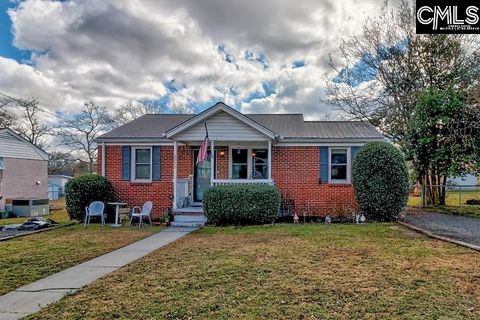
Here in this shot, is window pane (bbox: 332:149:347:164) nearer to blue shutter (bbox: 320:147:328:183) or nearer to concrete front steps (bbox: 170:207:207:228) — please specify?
blue shutter (bbox: 320:147:328:183)

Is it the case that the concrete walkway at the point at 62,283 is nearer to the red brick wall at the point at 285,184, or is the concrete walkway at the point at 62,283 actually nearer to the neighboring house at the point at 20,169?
the red brick wall at the point at 285,184

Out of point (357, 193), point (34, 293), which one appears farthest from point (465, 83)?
point (34, 293)

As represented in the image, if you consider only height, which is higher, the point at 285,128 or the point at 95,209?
the point at 285,128

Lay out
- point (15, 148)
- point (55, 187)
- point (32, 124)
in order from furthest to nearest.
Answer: point (32, 124) < point (55, 187) < point (15, 148)

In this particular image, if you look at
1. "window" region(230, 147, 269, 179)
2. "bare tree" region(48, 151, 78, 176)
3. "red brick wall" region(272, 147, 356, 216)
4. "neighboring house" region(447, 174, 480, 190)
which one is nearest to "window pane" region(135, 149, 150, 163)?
"window" region(230, 147, 269, 179)

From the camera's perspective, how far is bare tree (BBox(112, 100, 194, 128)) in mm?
37312

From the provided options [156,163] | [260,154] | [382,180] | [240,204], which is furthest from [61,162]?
[382,180]

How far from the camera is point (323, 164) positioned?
13.8m

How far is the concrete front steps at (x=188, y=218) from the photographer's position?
488 inches

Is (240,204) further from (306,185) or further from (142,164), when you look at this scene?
(142,164)

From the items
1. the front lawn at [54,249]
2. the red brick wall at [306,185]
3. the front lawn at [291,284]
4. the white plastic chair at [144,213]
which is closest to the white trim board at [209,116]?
the red brick wall at [306,185]

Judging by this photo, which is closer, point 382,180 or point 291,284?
point 291,284

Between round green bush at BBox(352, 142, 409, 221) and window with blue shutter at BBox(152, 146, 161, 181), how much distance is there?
7843 mm

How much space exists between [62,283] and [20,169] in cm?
1854
